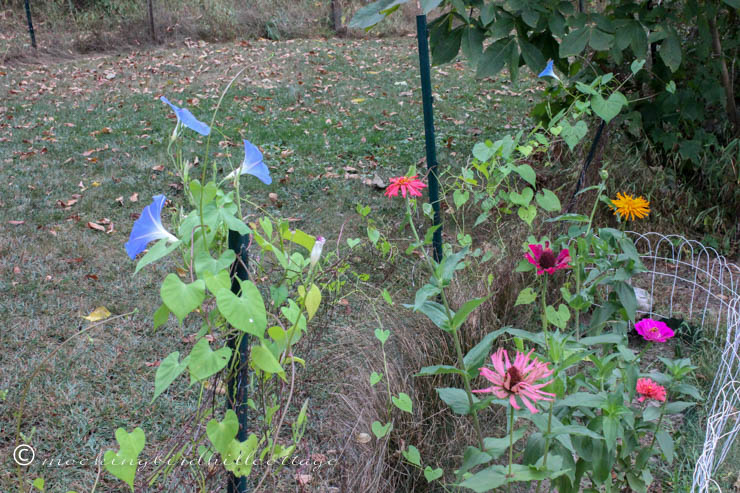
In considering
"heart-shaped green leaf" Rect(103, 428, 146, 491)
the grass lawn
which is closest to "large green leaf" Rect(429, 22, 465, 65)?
the grass lawn

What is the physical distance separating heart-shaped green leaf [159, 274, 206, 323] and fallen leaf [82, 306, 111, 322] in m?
1.93

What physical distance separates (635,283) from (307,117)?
3.78m

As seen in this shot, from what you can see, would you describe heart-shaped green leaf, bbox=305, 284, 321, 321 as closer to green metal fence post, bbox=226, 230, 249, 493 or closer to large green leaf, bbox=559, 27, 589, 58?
green metal fence post, bbox=226, 230, 249, 493

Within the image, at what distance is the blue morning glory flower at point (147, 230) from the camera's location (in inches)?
44.6

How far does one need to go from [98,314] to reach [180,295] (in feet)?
6.54

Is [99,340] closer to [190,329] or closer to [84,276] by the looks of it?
[190,329]

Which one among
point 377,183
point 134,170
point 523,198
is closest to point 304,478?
point 523,198

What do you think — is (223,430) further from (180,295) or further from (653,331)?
(653,331)

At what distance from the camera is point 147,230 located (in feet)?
3.79

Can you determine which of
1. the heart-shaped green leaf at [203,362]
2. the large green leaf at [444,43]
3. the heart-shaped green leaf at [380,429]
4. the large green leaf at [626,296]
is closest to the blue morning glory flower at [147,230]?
the heart-shaped green leaf at [203,362]

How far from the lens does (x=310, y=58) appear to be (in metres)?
8.38

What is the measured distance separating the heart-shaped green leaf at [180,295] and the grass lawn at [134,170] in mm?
841

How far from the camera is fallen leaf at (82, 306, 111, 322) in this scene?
2684 millimetres

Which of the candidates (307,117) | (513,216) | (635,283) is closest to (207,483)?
(513,216)
